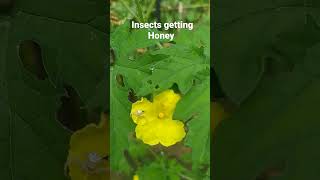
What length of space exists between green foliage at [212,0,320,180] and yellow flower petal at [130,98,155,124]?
0.18m

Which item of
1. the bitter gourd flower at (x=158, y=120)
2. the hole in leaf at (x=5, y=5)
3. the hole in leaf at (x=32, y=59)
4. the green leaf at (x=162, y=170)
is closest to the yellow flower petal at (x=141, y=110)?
the bitter gourd flower at (x=158, y=120)

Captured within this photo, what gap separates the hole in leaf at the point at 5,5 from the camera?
1359 mm

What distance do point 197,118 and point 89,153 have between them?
289mm

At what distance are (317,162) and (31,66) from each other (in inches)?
28.2

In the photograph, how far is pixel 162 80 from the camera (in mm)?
1363

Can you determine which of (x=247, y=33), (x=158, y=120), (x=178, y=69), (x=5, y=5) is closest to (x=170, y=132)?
(x=158, y=120)

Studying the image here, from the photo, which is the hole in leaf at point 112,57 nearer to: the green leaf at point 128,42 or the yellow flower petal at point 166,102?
the green leaf at point 128,42

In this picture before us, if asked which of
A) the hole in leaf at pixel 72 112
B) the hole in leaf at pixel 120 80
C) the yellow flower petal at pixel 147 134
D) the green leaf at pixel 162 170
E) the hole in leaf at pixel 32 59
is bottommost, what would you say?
the green leaf at pixel 162 170

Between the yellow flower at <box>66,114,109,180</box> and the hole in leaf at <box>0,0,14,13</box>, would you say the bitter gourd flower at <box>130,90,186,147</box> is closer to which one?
the yellow flower at <box>66,114,109,180</box>

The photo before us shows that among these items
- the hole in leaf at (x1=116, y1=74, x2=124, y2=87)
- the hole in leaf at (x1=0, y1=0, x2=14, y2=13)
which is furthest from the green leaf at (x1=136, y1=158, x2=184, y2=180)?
the hole in leaf at (x1=0, y1=0, x2=14, y2=13)

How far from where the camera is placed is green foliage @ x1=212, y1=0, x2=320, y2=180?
4.28 feet

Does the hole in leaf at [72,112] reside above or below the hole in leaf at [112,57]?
below

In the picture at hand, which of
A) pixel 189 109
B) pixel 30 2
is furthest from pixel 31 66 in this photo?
pixel 189 109

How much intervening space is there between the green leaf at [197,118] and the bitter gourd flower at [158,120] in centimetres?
2
